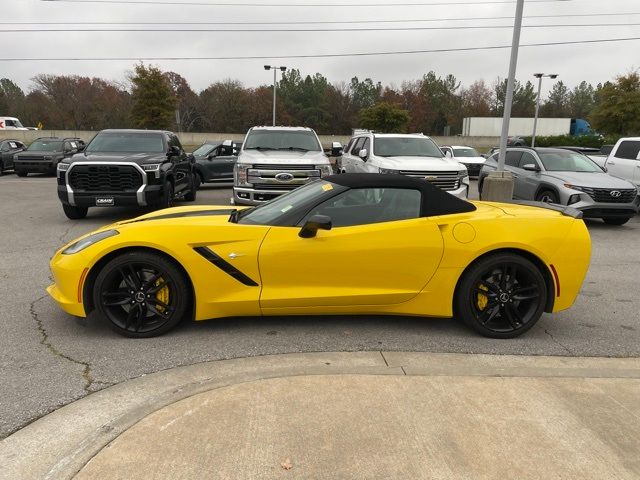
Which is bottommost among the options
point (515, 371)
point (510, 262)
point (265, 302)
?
point (515, 371)

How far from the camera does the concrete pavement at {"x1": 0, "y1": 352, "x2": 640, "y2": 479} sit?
2557mm

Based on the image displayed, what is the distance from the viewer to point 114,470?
2.48 metres

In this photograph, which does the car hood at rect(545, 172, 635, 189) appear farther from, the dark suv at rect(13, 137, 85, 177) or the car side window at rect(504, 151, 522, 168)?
the dark suv at rect(13, 137, 85, 177)

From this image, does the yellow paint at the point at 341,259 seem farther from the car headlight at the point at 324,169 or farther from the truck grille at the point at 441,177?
the car headlight at the point at 324,169

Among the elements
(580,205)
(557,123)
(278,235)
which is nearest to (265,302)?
(278,235)

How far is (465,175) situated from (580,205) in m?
2.30

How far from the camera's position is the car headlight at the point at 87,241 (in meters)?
4.13

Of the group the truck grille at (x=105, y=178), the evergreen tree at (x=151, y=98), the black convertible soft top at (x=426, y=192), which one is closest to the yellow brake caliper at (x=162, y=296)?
the black convertible soft top at (x=426, y=192)

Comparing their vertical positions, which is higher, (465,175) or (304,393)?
(465,175)

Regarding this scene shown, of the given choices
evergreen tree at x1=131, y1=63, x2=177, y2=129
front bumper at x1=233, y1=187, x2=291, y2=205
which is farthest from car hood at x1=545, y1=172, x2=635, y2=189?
evergreen tree at x1=131, y1=63, x2=177, y2=129

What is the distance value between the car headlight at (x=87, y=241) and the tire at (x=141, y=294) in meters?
0.23

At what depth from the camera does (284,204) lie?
4.55 meters

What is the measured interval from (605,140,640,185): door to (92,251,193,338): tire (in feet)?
39.0

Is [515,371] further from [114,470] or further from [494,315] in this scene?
[114,470]
